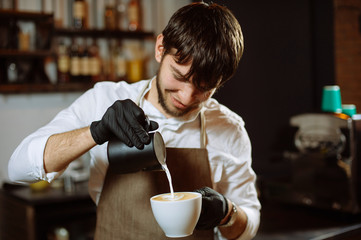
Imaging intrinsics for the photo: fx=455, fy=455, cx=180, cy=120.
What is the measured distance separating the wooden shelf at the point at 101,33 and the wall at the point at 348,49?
6.76ft

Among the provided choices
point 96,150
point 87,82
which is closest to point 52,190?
point 87,82

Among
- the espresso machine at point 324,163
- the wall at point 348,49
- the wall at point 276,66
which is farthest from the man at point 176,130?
the wall at point 348,49

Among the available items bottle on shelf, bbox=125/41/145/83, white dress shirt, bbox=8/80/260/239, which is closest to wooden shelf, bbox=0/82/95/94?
bottle on shelf, bbox=125/41/145/83

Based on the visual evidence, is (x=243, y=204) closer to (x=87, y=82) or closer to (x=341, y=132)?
(x=341, y=132)

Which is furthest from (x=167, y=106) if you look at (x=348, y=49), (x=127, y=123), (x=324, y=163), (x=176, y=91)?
(x=348, y=49)

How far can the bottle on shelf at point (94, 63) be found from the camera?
3.65 m

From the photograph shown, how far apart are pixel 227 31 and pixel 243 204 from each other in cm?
61

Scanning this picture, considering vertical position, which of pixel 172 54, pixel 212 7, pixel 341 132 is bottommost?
pixel 341 132

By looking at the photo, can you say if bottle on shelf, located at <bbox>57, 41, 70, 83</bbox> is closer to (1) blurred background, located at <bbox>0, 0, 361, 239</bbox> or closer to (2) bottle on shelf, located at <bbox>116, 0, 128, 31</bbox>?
(1) blurred background, located at <bbox>0, 0, 361, 239</bbox>

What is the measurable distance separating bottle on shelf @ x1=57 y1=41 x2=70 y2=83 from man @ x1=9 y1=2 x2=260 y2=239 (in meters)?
2.12

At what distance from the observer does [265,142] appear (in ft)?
9.89

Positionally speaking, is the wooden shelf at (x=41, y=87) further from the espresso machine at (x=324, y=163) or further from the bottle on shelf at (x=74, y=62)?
the espresso machine at (x=324, y=163)

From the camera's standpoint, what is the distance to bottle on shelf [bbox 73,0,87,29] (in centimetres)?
360

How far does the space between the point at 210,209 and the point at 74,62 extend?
2601 mm
